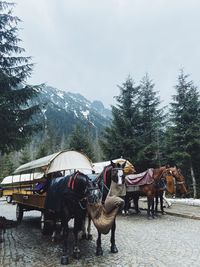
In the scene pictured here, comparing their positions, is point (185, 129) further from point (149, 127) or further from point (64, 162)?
point (64, 162)

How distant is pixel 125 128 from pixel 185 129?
470cm

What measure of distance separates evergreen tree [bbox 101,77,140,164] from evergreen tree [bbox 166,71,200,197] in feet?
9.47

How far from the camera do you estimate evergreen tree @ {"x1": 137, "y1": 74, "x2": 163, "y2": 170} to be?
997 inches

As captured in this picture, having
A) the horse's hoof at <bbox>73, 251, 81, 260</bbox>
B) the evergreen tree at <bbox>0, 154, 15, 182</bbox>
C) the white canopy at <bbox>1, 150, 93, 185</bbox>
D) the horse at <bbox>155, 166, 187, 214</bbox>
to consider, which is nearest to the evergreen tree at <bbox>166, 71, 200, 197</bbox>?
the horse at <bbox>155, 166, 187, 214</bbox>

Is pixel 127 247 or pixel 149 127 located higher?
pixel 149 127

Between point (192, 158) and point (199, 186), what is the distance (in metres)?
2.67

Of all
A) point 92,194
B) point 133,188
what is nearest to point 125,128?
point 133,188

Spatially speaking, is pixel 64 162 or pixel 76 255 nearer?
pixel 76 255

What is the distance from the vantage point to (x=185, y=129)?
993 inches

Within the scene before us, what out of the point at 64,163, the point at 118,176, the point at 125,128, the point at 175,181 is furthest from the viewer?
the point at 125,128

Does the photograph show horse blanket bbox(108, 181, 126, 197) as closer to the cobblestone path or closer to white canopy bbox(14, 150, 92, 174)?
the cobblestone path

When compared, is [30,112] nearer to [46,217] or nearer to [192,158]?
[46,217]

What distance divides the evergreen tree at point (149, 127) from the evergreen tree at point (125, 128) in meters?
0.61

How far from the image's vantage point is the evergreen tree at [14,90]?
37.5 feet
